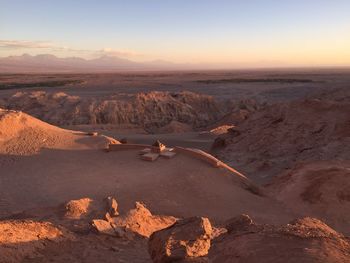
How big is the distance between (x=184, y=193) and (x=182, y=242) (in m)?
5.79

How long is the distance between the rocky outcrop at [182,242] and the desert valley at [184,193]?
16mm

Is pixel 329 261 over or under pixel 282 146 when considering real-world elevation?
over

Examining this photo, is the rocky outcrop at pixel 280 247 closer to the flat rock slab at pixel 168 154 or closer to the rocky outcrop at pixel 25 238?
the rocky outcrop at pixel 25 238

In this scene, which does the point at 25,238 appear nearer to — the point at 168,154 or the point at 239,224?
the point at 239,224

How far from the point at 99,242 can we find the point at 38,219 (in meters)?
1.52

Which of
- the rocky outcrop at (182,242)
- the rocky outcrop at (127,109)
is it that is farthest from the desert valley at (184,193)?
the rocky outcrop at (127,109)

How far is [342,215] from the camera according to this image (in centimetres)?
1184

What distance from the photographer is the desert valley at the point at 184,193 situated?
608 cm

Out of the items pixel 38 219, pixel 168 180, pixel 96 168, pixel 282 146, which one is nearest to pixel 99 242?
pixel 38 219

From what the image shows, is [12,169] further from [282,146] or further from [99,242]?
[282,146]

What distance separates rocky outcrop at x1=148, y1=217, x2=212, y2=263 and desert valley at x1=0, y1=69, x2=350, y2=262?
16 mm

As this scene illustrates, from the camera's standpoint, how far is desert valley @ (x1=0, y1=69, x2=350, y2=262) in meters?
6.08

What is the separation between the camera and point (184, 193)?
11.5 metres

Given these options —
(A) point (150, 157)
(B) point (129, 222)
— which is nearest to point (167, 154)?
(A) point (150, 157)
